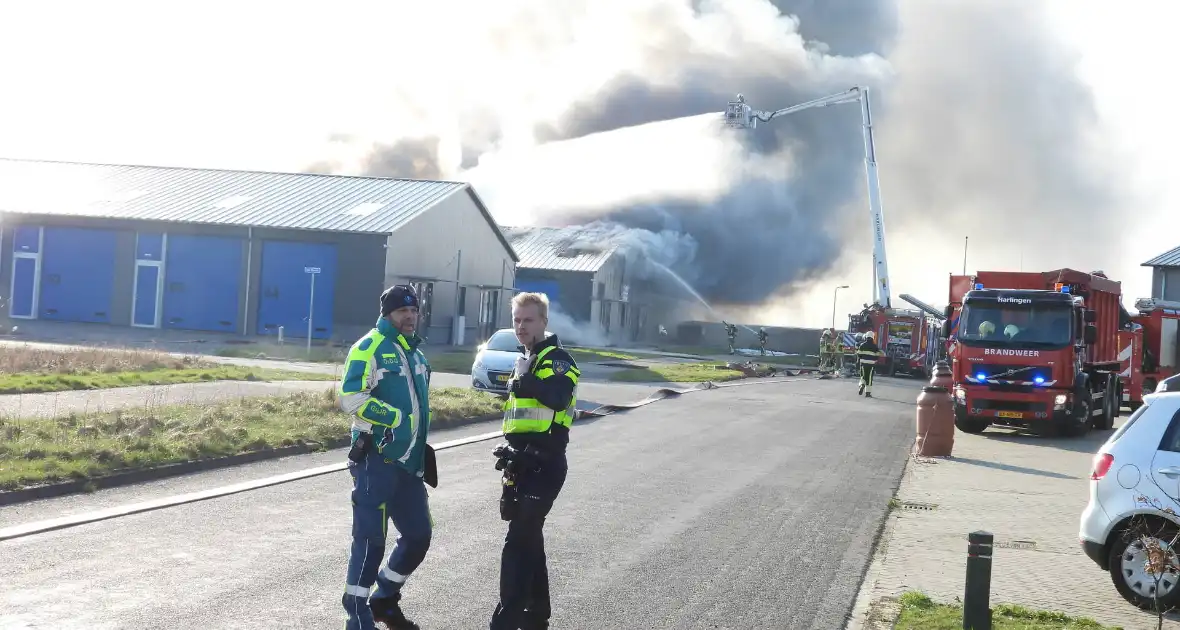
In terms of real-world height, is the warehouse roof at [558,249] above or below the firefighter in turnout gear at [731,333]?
above

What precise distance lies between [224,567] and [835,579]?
405 cm

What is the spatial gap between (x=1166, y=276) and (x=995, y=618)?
57092 millimetres

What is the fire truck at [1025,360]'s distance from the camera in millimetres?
21078

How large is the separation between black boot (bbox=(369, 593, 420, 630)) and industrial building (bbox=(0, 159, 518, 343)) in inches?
1380

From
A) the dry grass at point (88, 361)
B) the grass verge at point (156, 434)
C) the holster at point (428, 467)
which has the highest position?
the holster at point (428, 467)

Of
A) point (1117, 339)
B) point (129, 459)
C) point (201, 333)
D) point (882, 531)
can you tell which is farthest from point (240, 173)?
point (882, 531)

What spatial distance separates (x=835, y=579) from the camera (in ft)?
27.2

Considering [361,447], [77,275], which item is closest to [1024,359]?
[361,447]

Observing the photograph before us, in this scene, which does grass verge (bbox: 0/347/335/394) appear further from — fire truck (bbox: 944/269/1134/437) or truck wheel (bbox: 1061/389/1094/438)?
truck wheel (bbox: 1061/389/1094/438)

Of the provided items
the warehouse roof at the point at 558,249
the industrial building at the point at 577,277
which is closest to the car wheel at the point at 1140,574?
the industrial building at the point at 577,277

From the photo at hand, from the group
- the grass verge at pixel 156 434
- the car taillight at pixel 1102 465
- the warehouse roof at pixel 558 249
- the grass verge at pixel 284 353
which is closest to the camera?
the car taillight at pixel 1102 465

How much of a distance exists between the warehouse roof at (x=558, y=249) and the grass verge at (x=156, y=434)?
4151cm

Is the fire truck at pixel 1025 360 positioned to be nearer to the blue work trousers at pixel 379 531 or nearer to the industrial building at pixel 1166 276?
the blue work trousers at pixel 379 531

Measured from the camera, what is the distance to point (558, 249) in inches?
2463
